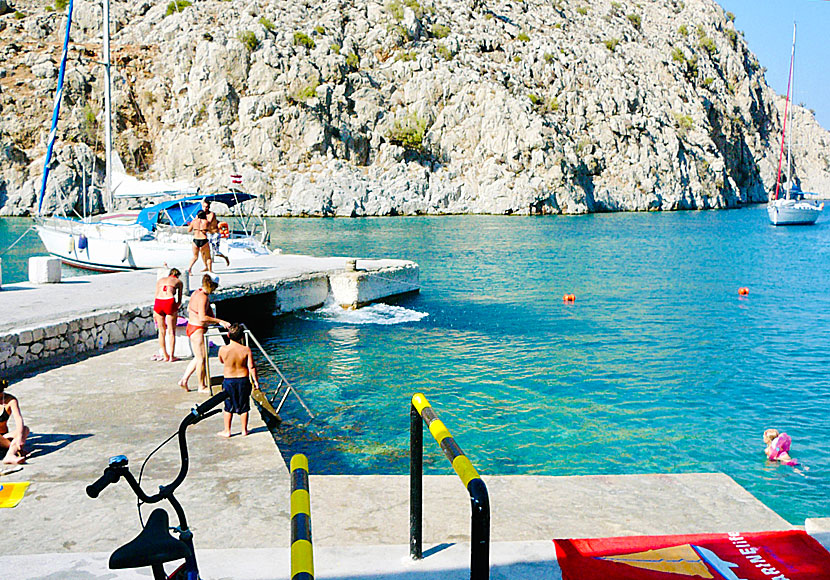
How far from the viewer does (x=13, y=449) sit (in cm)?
727

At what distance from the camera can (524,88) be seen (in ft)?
325

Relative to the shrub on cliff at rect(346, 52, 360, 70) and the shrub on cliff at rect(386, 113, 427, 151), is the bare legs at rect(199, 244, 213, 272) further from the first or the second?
the shrub on cliff at rect(346, 52, 360, 70)

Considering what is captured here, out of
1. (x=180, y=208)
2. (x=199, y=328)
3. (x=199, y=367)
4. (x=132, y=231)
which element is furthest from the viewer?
(x=180, y=208)

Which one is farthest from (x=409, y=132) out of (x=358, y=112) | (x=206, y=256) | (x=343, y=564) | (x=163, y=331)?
(x=343, y=564)

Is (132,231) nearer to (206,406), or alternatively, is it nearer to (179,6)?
(206,406)

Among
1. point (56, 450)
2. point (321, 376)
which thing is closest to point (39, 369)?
point (56, 450)

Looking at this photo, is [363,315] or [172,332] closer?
[172,332]

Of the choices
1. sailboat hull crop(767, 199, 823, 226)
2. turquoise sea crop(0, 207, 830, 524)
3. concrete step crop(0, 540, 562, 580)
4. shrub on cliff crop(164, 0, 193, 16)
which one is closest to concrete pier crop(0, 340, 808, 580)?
concrete step crop(0, 540, 562, 580)

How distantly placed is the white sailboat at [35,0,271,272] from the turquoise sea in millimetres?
5115

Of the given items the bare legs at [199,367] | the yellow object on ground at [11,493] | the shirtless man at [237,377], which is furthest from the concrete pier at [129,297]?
the yellow object on ground at [11,493]

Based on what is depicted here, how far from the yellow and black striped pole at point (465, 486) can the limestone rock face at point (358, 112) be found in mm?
80549

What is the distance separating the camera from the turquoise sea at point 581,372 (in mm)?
11055

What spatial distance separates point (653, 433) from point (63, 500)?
939cm

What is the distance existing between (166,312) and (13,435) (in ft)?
14.5
